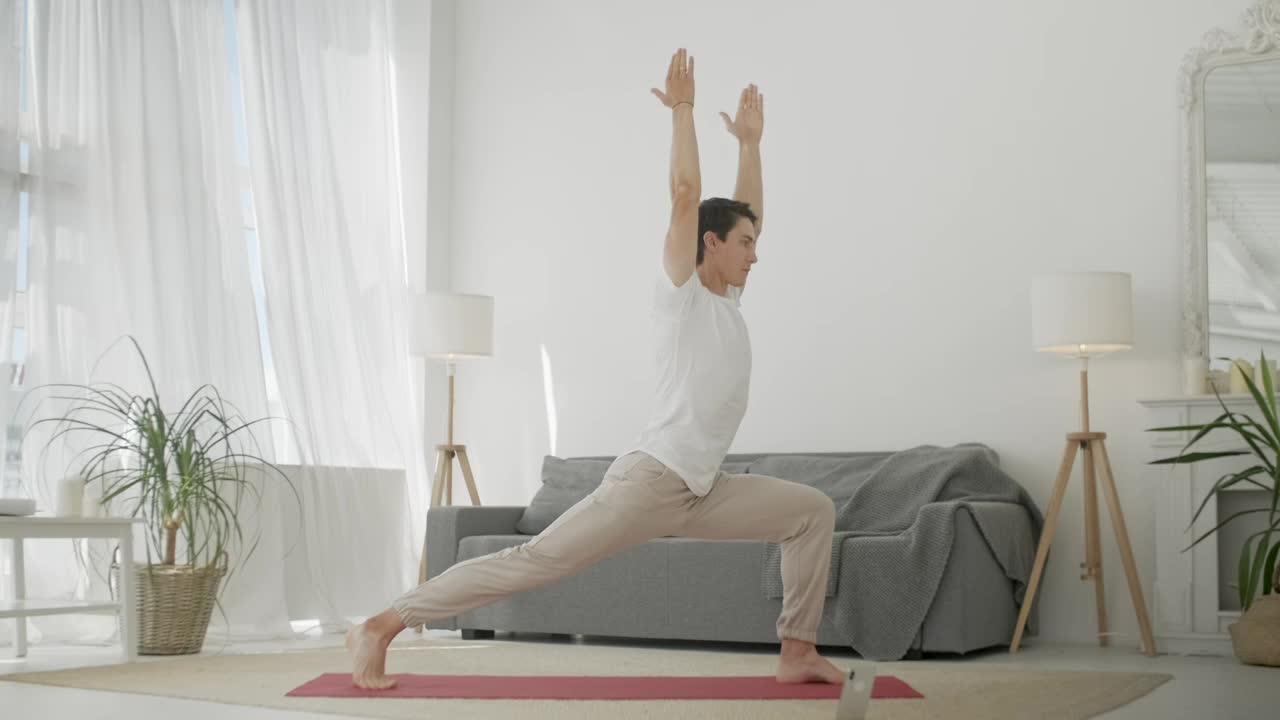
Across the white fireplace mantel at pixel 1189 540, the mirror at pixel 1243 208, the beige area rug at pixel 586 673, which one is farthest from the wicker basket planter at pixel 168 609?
the mirror at pixel 1243 208

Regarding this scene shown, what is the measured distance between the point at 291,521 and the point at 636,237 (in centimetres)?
205

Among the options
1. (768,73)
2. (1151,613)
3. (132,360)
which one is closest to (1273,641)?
(1151,613)

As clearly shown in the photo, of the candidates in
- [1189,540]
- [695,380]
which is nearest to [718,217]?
[695,380]

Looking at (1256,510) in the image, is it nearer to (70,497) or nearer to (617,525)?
(617,525)

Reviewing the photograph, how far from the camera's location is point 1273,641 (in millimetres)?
4055

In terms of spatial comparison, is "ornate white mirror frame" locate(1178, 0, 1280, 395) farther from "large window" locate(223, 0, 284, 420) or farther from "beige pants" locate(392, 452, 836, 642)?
"large window" locate(223, 0, 284, 420)

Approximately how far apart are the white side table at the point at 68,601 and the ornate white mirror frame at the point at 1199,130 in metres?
3.73

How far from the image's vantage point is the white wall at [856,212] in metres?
5.09

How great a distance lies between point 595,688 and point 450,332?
279 cm

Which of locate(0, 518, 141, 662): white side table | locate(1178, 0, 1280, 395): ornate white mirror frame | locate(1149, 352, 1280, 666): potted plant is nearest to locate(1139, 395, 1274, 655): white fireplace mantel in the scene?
locate(1149, 352, 1280, 666): potted plant

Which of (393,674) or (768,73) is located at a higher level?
(768,73)

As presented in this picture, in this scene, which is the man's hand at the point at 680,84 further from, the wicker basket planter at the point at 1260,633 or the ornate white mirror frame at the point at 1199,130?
the ornate white mirror frame at the point at 1199,130

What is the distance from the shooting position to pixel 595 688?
3.30 m

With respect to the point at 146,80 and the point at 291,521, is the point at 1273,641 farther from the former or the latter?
the point at 146,80
